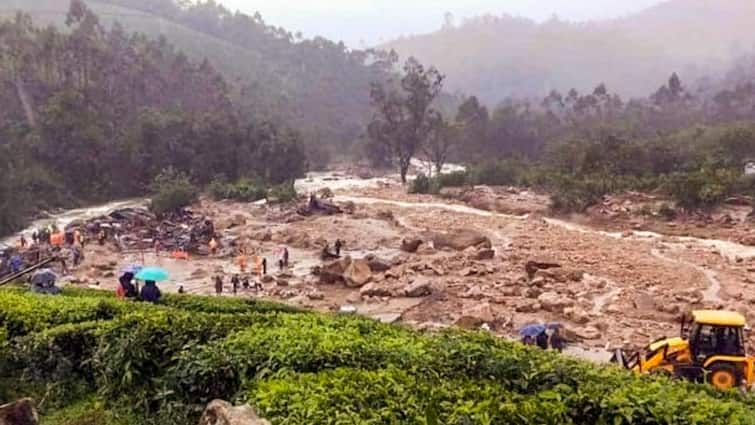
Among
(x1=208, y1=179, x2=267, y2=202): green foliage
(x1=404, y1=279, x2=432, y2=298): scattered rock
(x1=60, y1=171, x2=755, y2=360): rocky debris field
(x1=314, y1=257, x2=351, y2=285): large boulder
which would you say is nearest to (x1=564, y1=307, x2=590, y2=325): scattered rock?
(x1=60, y1=171, x2=755, y2=360): rocky debris field

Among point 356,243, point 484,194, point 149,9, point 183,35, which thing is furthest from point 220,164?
point 149,9

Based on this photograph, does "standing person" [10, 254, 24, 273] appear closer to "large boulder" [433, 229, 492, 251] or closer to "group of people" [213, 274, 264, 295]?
"group of people" [213, 274, 264, 295]

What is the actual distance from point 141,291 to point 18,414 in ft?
22.7

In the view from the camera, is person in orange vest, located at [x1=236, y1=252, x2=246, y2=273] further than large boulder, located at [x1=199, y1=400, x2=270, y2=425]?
Yes

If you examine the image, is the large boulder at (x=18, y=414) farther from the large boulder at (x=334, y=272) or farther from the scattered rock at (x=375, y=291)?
the large boulder at (x=334, y=272)

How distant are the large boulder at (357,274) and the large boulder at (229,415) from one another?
18.3m

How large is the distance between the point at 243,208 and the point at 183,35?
303 feet

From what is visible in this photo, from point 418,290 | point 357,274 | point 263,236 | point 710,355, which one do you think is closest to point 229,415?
point 710,355

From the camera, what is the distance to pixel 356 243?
32.9m

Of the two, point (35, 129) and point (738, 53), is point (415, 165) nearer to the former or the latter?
point (35, 129)

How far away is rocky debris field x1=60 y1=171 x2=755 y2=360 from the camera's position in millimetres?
19828

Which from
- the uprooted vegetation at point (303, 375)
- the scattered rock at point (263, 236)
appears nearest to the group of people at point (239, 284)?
the scattered rock at point (263, 236)

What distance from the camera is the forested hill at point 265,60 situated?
97.9 meters

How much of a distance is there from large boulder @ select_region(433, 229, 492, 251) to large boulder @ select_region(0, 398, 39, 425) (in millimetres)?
23413
